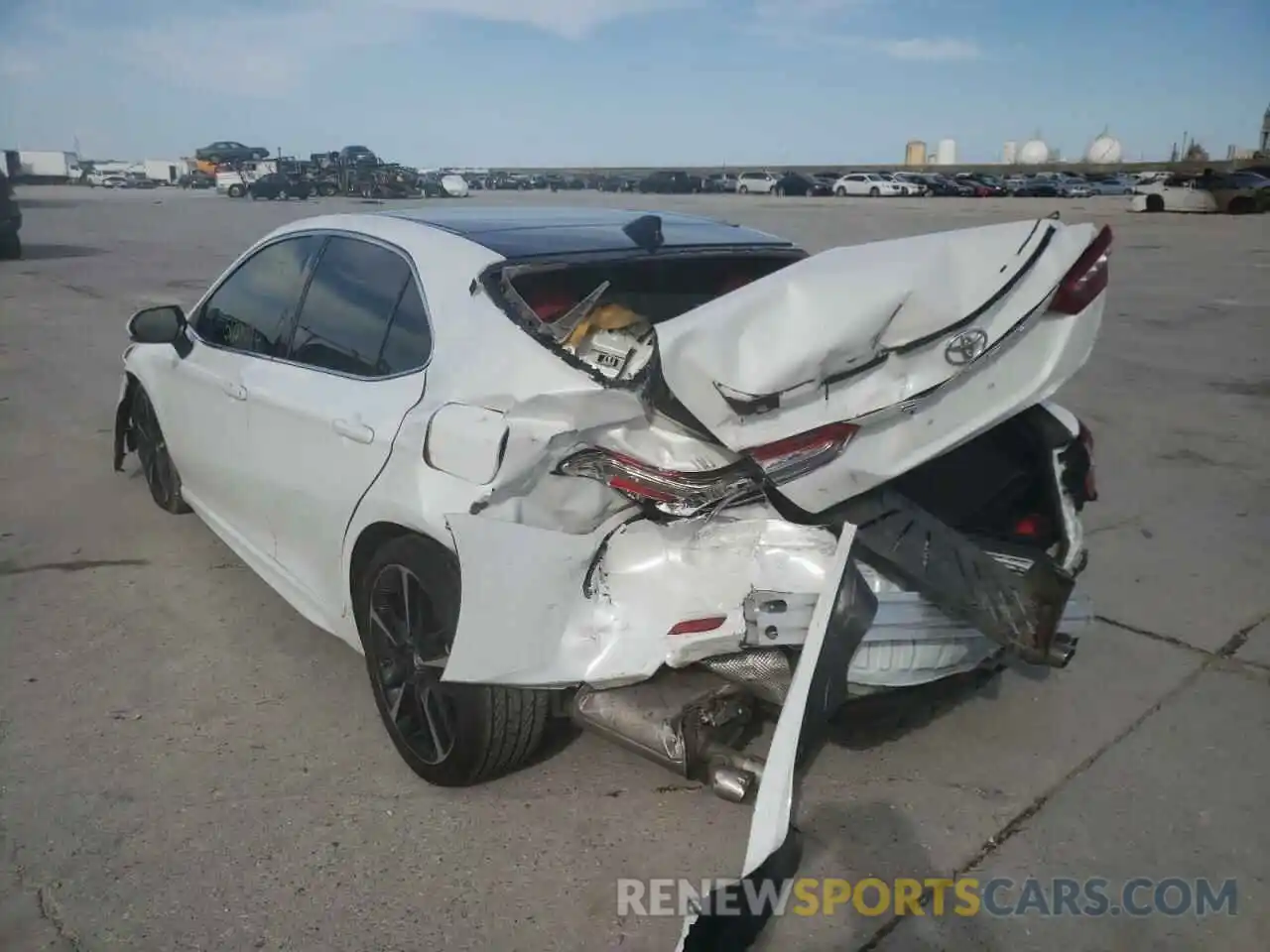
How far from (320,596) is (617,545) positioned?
1355mm

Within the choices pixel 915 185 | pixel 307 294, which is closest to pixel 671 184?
pixel 915 185

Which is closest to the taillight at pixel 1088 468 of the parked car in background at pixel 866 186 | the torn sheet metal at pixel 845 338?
the torn sheet metal at pixel 845 338

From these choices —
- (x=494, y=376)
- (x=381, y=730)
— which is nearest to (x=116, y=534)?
(x=381, y=730)

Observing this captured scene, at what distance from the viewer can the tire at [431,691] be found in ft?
9.24

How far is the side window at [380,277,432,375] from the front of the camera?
307 cm

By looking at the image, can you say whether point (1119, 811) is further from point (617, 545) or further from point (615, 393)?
point (615, 393)

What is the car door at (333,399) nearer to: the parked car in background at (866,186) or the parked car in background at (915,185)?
the parked car in background at (866,186)

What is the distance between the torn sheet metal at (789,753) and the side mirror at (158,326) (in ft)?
11.2

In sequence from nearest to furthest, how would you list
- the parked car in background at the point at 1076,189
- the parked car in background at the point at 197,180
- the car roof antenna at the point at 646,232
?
the car roof antenna at the point at 646,232 < the parked car in background at the point at 1076,189 < the parked car in background at the point at 197,180

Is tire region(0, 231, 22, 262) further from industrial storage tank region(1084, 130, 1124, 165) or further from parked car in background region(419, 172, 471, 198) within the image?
industrial storage tank region(1084, 130, 1124, 165)

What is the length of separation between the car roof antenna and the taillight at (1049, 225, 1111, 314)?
142cm

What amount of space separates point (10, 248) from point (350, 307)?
18.5 metres

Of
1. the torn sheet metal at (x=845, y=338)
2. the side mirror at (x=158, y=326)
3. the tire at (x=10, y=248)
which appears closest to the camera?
the torn sheet metal at (x=845, y=338)

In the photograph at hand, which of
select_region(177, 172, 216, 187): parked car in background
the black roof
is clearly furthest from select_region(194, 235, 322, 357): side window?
select_region(177, 172, 216, 187): parked car in background
